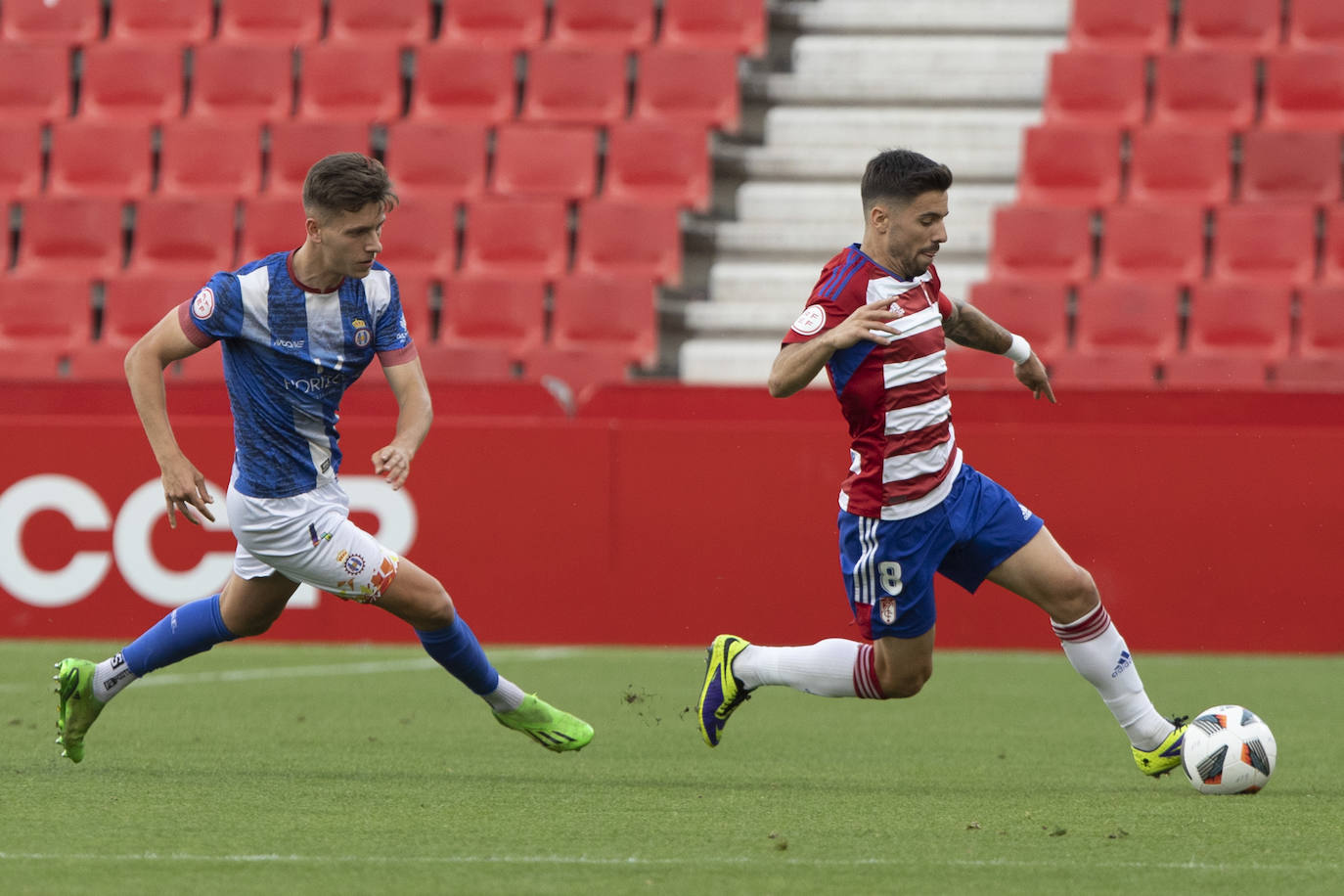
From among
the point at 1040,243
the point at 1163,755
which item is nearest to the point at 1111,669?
the point at 1163,755

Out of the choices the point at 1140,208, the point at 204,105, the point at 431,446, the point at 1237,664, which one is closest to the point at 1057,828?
the point at 1237,664

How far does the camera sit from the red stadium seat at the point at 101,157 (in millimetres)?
14180

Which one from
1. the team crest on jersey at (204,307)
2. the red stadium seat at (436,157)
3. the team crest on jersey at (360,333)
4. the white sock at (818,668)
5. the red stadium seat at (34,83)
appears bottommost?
the white sock at (818,668)

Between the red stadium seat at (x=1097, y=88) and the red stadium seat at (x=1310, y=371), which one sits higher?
the red stadium seat at (x=1097, y=88)

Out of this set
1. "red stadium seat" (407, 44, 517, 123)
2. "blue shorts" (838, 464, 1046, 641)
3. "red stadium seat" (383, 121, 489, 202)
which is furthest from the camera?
"red stadium seat" (407, 44, 517, 123)

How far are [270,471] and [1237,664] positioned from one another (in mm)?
5358

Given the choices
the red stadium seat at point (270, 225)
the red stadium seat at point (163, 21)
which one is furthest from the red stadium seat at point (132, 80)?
the red stadium seat at point (270, 225)

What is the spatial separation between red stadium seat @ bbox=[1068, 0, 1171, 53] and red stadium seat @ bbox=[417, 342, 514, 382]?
5.25 meters

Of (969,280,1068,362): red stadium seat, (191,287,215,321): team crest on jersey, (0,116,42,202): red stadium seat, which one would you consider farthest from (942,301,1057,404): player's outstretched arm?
(0,116,42,202): red stadium seat

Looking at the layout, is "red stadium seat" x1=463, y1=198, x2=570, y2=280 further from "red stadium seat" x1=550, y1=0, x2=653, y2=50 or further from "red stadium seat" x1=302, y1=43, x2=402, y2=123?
"red stadium seat" x1=550, y1=0, x2=653, y2=50

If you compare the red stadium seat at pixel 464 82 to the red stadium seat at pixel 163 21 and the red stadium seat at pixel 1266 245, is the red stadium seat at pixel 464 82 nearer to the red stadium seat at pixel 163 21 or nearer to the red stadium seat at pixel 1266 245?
the red stadium seat at pixel 163 21

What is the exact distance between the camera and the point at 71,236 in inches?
540

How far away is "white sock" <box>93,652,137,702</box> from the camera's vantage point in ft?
19.1

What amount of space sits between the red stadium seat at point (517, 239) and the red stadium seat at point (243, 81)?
7.25 ft
